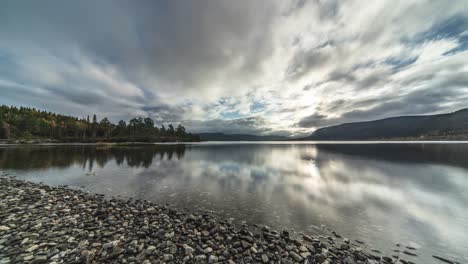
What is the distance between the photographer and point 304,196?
40.8 feet

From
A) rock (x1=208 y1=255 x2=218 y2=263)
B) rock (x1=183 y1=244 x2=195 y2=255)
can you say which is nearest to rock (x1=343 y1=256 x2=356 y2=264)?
rock (x1=208 y1=255 x2=218 y2=263)

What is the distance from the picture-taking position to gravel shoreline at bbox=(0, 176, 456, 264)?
495 cm

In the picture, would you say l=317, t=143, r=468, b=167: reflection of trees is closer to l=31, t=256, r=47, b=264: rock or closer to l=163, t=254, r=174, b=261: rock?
l=163, t=254, r=174, b=261: rock

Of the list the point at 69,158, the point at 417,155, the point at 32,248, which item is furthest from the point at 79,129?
the point at 417,155

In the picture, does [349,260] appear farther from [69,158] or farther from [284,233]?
[69,158]

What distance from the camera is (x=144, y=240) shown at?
579 centimetres

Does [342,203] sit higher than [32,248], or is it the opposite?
[32,248]

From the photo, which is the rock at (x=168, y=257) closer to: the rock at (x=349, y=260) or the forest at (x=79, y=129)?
the rock at (x=349, y=260)

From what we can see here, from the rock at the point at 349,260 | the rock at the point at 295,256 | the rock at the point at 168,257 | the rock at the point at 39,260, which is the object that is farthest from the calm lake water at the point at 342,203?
the rock at the point at 39,260

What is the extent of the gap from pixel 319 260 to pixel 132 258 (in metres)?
5.87

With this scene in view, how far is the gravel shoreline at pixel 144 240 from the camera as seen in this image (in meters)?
4.95

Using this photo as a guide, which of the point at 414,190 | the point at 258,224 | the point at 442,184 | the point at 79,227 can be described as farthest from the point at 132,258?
the point at 442,184

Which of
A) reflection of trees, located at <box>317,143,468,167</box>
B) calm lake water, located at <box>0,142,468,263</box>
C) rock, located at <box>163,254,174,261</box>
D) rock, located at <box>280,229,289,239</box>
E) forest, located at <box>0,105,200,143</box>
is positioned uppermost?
forest, located at <box>0,105,200,143</box>

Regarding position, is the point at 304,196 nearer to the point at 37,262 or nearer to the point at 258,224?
the point at 258,224
